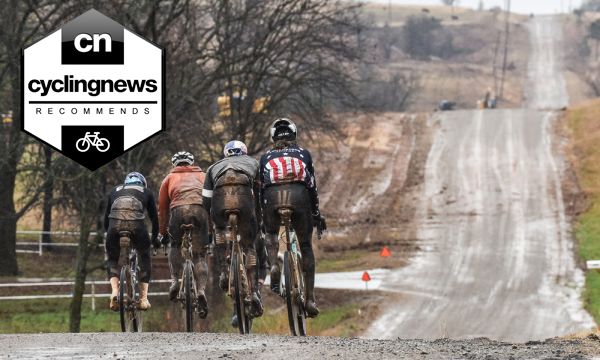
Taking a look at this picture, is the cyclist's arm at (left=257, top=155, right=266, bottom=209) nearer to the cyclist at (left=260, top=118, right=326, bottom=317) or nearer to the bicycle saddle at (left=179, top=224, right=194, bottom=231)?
the cyclist at (left=260, top=118, right=326, bottom=317)

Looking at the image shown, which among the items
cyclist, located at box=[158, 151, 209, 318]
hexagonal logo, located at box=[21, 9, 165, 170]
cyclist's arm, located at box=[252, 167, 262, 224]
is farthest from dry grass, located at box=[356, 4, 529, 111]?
cyclist's arm, located at box=[252, 167, 262, 224]

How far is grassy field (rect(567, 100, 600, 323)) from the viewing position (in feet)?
124

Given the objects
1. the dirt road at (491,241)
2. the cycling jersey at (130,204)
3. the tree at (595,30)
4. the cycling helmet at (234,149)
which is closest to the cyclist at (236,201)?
the cycling helmet at (234,149)

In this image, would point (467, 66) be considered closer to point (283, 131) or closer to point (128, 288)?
point (128, 288)

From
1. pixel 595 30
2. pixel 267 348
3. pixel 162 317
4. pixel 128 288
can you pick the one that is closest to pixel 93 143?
pixel 162 317

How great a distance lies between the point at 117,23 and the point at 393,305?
482 inches

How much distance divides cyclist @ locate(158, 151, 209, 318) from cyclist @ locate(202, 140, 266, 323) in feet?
2.39

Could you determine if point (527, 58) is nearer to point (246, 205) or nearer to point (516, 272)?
point (516, 272)

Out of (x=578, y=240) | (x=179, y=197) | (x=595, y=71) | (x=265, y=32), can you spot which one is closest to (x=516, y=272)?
(x=578, y=240)

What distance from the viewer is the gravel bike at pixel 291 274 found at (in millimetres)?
13922

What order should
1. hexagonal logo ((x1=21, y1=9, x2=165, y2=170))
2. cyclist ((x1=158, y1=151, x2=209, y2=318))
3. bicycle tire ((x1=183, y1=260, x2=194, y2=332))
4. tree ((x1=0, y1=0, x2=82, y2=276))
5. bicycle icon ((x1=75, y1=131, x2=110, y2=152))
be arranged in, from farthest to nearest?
tree ((x1=0, y1=0, x2=82, y2=276)), bicycle icon ((x1=75, y1=131, x2=110, y2=152)), hexagonal logo ((x1=21, y1=9, x2=165, y2=170)), cyclist ((x1=158, y1=151, x2=209, y2=318)), bicycle tire ((x1=183, y1=260, x2=194, y2=332))

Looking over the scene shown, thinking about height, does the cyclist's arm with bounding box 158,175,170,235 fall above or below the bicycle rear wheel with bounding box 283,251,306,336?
above

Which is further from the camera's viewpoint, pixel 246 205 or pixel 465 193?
pixel 465 193

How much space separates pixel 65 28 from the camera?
2762cm
